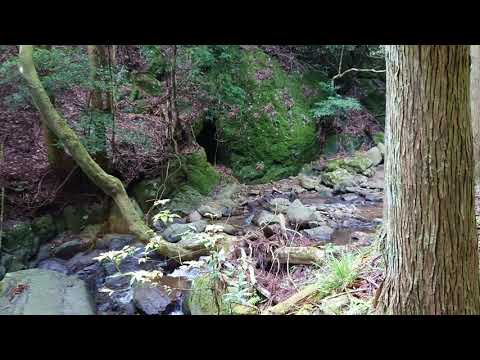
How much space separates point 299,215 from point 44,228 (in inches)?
146

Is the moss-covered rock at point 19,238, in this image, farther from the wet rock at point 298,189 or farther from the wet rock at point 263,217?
the wet rock at point 298,189

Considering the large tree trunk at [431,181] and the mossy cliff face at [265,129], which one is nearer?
the large tree trunk at [431,181]

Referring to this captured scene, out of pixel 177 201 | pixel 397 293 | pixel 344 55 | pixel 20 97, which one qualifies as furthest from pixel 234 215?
pixel 344 55

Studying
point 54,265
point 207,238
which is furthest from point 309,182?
point 207,238

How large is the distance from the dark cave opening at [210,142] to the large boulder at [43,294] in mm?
4139

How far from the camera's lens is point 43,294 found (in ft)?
13.0

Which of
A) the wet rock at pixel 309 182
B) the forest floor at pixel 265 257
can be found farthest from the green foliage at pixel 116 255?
the wet rock at pixel 309 182

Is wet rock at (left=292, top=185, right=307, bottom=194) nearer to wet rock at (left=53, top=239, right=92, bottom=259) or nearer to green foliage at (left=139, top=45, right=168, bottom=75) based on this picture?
green foliage at (left=139, top=45, right=168, bottom=75)

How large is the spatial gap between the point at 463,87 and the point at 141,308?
11.1 ft

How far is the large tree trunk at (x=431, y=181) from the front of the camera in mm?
1251

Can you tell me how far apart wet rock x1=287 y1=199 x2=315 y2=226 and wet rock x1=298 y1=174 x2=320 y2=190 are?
5.73 feet
